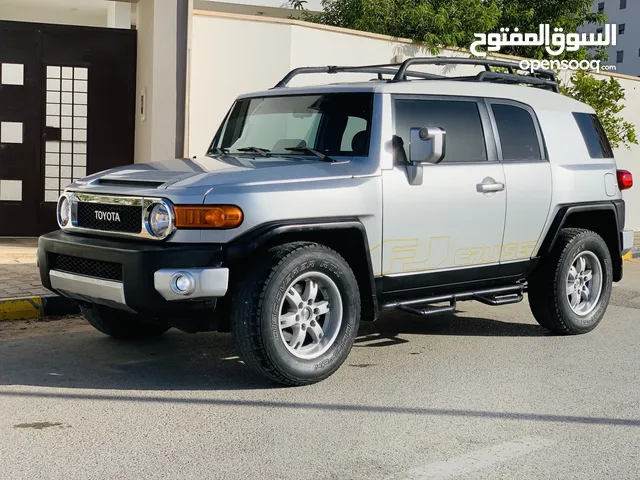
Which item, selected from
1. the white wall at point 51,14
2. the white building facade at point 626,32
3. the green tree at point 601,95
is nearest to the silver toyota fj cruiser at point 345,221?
the white wall at point 51,14

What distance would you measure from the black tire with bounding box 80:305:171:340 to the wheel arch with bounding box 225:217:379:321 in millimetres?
1480

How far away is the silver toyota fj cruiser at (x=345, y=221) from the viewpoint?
5.14 m

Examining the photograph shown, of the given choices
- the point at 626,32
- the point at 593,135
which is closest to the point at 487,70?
the point at 593,135

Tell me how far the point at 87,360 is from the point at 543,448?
314 cm

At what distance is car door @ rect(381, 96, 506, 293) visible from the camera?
589 cm

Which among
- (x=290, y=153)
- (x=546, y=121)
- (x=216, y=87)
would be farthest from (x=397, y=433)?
(x=216, y=87)

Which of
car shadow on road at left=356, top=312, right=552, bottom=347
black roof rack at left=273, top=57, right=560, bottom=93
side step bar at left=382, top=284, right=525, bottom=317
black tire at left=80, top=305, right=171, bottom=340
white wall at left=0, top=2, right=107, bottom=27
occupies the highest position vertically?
white wall at left=0, top=2, right=107, bottom=27

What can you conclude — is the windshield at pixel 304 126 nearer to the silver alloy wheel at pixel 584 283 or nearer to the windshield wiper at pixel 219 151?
the windshield wiper at pixel 219 151

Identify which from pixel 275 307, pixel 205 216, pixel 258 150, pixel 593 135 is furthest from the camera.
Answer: pixel 593 135

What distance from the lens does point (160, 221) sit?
514 centimetres

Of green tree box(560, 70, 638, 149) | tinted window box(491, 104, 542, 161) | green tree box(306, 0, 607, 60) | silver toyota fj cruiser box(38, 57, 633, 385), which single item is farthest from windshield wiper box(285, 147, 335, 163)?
green tree box(560, 70, 638, 149)

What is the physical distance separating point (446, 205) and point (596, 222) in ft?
6.77

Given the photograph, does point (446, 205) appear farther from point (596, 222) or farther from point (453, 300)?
point (596, 222)

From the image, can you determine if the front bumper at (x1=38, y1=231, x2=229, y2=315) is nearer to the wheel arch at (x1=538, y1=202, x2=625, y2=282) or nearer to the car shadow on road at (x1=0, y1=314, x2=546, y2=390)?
the car shadow on road at (x1=0, y1=314, x2=546, y2=390)
